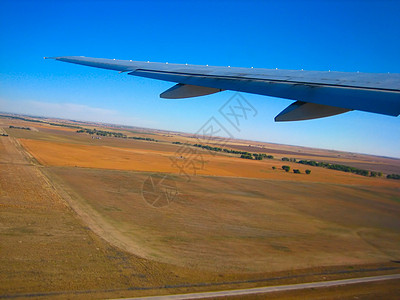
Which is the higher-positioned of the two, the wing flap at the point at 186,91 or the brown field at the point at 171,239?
the wing flap at the point at 186,91

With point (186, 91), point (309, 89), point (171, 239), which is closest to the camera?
point (309, 89)

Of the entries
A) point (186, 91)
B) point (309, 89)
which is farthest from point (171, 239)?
point (309, 89)

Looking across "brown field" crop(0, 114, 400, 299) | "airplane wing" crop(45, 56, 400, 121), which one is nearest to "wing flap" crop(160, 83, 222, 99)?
"airplane wing" crop(45, 56, 400, 121)

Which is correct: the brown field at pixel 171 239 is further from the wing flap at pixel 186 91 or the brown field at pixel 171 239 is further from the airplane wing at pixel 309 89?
the airplane wing at pixel 309 89

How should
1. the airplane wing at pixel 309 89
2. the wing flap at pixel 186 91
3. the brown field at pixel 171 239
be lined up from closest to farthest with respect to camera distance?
the airplane wing at pixel 309 89 < the wing flap at pixel 186 91 < the brown field at pixel 171 239

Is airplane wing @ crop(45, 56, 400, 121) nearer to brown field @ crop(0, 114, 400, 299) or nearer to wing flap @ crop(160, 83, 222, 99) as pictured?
wing flap @ crop(160, 83, 222, 99)

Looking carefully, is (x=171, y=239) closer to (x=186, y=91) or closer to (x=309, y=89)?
(x=186, y=91)

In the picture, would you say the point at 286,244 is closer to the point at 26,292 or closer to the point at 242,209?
the point at 242,209

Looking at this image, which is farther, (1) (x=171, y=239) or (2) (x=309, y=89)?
(1) (x=171, y=239)

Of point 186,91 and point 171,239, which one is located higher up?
point 186,91

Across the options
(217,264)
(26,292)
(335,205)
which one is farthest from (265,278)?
(335,205)

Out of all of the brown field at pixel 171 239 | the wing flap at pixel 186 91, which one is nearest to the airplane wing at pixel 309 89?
the wing flap at pixel 186 91

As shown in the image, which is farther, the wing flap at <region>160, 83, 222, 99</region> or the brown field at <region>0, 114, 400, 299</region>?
the brown field at <region>0, 114, 400, 299</region>

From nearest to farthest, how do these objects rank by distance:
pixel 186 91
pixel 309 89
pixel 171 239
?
1. pixel 309 89
2. pixel 186 91
3. pixel 171 239
